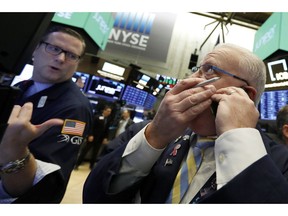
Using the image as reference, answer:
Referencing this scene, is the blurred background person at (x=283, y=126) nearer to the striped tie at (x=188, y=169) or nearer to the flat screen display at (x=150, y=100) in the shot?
the striped tie at (x=188, y=169)

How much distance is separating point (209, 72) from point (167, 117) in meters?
0.33

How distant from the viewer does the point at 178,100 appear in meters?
0.82

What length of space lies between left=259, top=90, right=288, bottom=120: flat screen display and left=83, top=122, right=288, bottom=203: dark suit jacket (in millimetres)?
2571

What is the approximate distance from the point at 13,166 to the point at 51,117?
44 centimetres

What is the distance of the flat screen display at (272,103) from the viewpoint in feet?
9.89

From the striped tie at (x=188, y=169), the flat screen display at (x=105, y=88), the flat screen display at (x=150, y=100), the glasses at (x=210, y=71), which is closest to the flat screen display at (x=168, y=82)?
the flat screen display at (x=150, y=100)

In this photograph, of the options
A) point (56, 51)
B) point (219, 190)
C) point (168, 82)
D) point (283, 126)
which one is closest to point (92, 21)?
point (168, 82)

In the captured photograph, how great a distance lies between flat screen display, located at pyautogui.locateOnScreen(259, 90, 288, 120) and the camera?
9.89ft

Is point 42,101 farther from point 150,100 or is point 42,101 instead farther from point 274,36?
point 150,100

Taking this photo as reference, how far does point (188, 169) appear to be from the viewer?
836 mm

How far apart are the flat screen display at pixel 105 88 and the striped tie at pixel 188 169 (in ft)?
13.1

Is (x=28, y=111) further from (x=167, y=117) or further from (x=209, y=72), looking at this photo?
(x=209, y=72)
